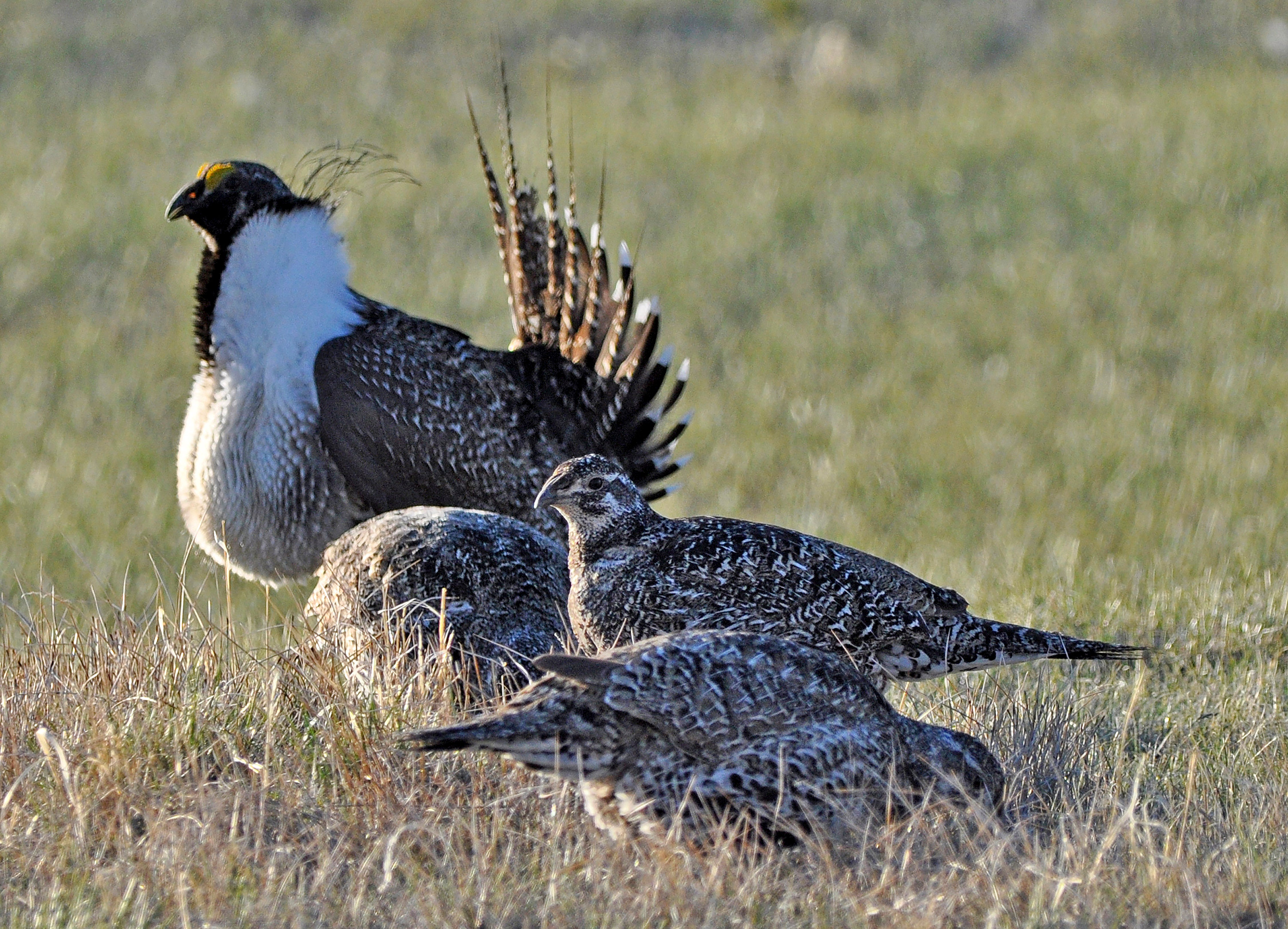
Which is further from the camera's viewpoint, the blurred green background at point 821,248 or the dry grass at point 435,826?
the blurred green background at point 821,248

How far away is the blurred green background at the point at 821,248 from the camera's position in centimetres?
911

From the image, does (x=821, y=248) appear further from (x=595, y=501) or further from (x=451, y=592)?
(x=595, y=501)

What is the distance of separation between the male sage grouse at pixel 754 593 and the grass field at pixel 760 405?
0.21 m

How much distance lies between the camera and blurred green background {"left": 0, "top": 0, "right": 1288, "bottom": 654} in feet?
29.9

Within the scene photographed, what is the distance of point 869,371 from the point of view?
11.7 metres

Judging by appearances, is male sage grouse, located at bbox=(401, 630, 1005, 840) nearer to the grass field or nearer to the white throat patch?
the grass field

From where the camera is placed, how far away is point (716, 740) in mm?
3836

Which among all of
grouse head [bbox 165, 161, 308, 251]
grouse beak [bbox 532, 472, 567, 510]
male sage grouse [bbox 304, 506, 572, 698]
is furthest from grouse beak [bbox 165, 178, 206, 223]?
grouse beak [bbox 532, 472, 567, 510]

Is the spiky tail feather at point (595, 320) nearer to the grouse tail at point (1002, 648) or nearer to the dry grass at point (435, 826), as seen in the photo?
the grouse tail at point (1002, 648)

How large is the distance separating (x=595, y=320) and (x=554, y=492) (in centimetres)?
239

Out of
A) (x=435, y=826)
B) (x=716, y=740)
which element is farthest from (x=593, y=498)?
(x=435, y=826)

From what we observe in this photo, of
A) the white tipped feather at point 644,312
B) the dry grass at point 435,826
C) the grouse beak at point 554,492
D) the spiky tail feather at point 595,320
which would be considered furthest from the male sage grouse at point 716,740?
the white tipped feather at point 644,312

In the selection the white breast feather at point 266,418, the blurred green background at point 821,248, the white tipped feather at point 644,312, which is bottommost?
the white breast feather at point 266,418

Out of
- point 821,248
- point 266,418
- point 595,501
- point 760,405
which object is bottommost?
point 595,501
